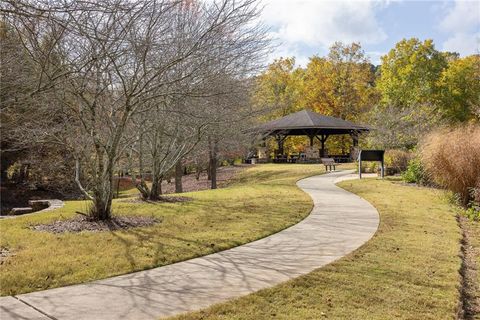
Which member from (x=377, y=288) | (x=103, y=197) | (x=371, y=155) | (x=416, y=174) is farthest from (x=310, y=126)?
(x=377, y=288)

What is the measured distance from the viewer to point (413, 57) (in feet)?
121

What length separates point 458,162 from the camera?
9898 millimetres

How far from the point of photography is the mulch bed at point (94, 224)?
7316 millimetres

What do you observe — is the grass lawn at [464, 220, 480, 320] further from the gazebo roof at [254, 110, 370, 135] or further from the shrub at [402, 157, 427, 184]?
the gazebo roof at [254, 110, 370, 135]

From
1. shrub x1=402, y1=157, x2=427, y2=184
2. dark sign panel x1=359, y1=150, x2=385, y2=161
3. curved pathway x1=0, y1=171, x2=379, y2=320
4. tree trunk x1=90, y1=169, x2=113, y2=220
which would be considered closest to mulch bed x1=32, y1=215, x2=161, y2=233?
tree trunk x1=90, y1=169, x2=113, y2=220

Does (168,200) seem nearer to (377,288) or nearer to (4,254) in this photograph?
(4,254)

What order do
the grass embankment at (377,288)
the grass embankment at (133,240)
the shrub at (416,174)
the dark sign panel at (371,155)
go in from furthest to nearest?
1. the dark sign panel at (371,155)
2. the shrub at (416,174)
3. the grass embankment at (133,240)
4. the grass embankment at (377,288)

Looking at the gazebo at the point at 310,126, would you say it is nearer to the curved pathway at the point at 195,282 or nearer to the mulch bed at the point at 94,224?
the mulch bed at the point at 94,224

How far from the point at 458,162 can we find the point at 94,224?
8156mm

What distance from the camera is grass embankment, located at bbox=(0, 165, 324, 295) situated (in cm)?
477

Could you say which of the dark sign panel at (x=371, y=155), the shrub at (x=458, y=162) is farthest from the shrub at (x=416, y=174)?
the shrub at (x=458, y=162)

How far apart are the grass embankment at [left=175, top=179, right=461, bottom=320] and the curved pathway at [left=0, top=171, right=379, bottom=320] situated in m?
0.25

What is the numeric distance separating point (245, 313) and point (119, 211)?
6339 mm

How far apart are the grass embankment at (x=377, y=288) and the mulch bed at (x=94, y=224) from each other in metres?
4.04
